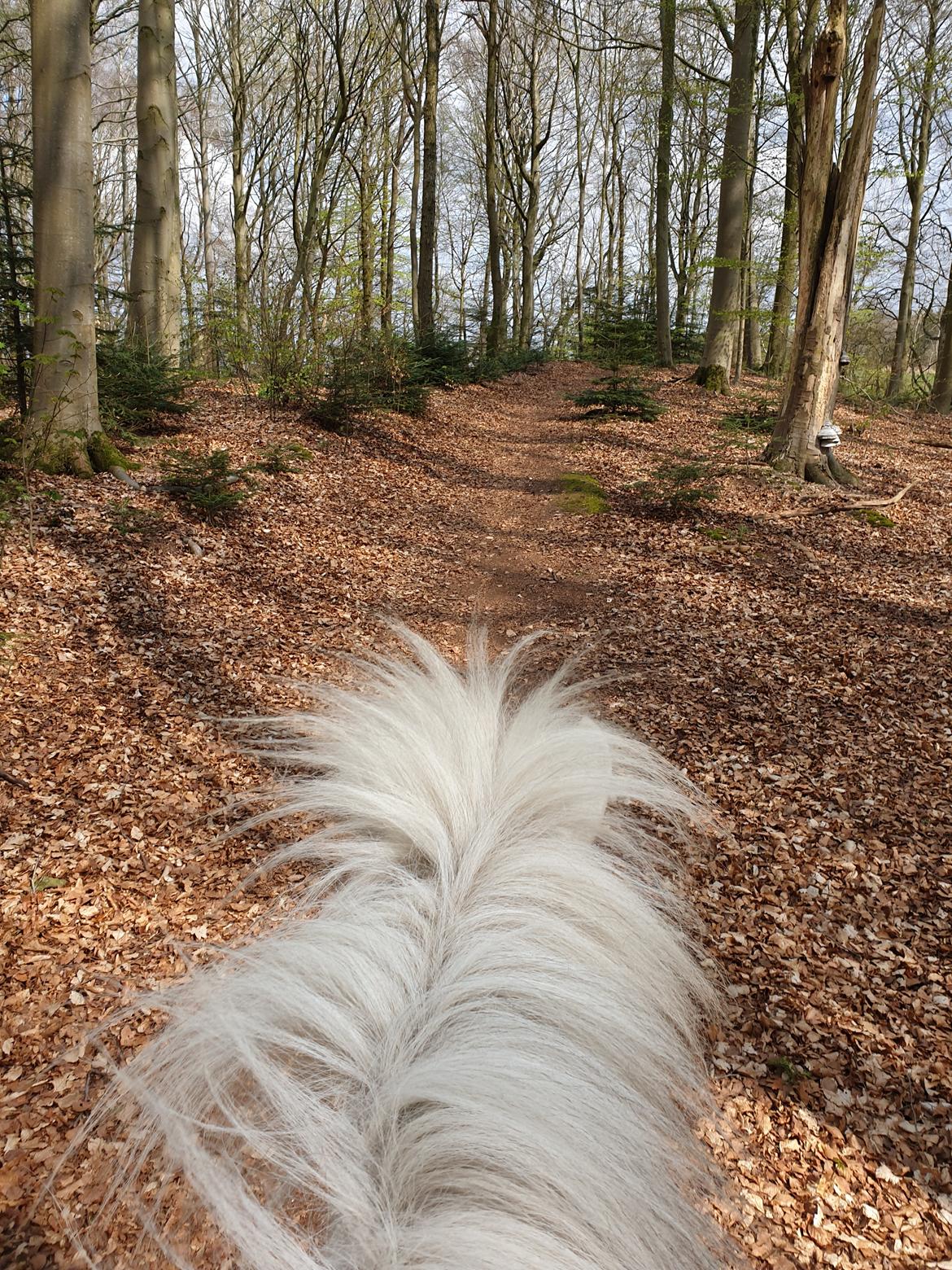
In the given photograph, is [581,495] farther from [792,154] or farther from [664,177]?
[664,177]

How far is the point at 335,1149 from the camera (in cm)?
142

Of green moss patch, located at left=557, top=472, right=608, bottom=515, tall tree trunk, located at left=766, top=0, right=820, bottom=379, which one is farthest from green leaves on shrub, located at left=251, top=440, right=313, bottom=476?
tall tree trunk, located at left=766, top=0, right=820, bottom=379

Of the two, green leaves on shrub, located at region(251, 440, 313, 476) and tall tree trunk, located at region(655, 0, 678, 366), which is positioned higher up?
tall tree trunk, located at region(655, 0, 678, 366)

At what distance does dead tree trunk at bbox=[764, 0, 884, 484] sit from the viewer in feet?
20.2

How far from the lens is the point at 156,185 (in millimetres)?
8055

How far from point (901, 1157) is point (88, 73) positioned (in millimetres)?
6426

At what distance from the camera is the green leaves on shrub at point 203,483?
17.1 ft

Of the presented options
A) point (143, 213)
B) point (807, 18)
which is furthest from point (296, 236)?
point (807, 18)

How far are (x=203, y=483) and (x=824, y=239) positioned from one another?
5622 mm

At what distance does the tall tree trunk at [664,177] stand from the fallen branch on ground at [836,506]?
773 cm

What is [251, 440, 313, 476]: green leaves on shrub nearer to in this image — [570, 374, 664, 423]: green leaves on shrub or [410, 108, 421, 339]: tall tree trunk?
[570, 374, 664, 423]: green leaves on shrub

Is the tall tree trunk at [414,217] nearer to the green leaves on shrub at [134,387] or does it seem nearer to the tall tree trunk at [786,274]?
the tall tree trunk at [786,274]

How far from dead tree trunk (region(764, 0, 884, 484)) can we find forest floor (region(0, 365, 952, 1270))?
509 mm

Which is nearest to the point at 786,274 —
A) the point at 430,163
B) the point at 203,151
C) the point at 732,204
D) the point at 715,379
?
the point at 732,204
